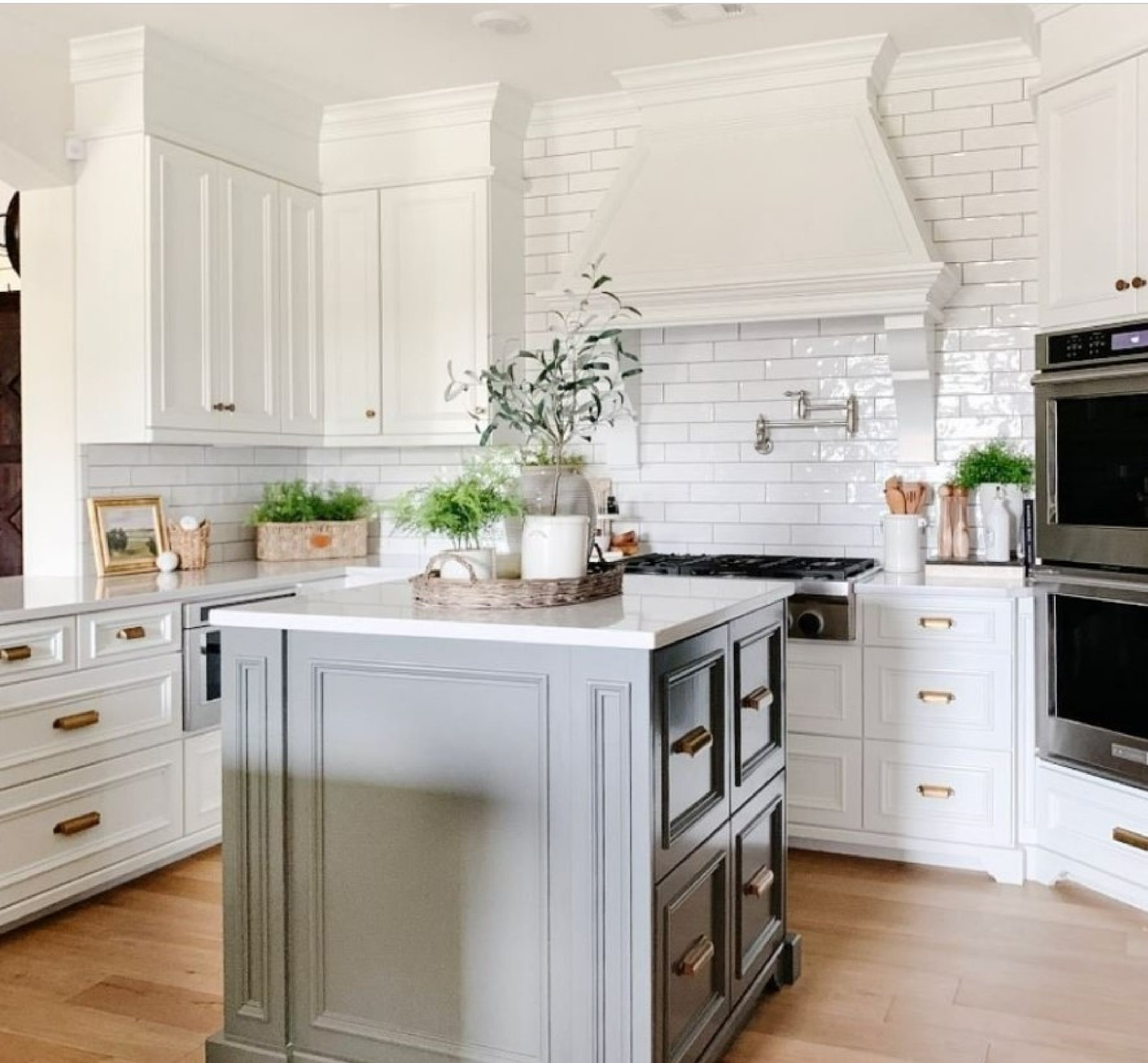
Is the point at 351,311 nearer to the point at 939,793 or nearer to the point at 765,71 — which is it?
the point at 765,71

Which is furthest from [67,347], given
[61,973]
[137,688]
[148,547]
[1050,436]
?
[1050,436]

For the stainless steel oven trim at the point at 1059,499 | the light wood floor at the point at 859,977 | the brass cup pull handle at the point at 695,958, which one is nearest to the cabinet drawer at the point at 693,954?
the brass cup pull handle at the point at 695,958

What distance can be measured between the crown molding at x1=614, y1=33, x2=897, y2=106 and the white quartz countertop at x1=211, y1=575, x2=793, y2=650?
229 centimetres

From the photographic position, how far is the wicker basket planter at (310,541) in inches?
194

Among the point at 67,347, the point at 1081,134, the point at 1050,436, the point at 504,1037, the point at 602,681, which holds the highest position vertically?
the point at 1081,134

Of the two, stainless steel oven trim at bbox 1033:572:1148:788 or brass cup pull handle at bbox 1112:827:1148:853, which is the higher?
stainless steel oven trim at bbox 1033:572:1148:788

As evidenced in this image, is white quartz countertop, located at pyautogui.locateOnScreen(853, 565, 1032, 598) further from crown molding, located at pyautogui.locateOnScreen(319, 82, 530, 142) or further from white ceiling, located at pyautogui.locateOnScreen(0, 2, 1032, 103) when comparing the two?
crown molding, located at pyautogui.locateOnScreen(319, 82, 530, 142)

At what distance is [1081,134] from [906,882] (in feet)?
7.51

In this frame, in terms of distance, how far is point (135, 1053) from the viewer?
2.71m

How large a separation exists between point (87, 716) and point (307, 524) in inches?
61.5

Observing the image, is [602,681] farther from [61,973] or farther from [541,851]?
[61,973]

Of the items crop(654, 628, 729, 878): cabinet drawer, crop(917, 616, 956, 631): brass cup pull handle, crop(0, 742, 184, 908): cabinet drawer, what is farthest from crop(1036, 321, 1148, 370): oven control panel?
crop(0, 742, 184, 908): cabinet drawer

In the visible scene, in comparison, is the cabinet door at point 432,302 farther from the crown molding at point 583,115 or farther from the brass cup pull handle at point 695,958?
the brass cup pull handle at point 695,958

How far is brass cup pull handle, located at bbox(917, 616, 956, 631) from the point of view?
3.86 m
